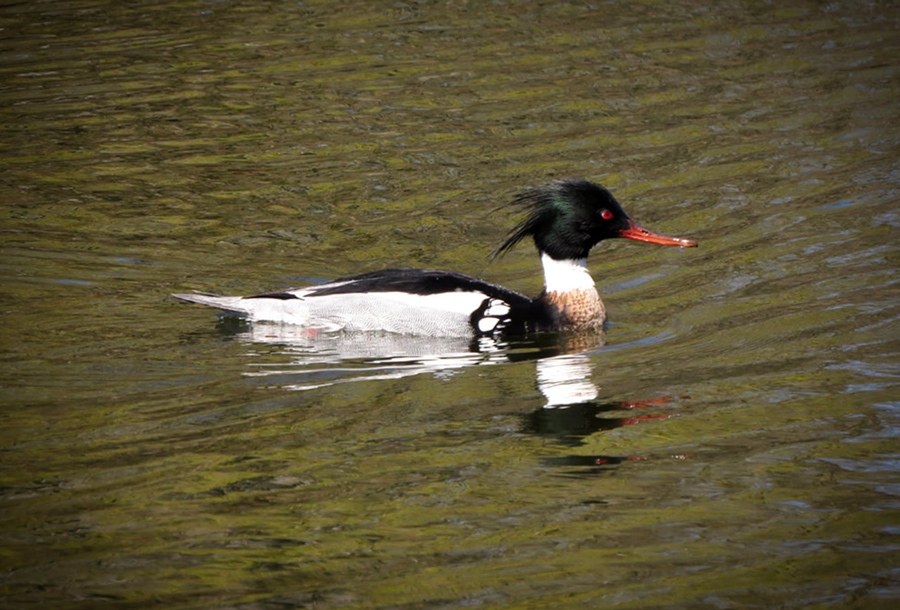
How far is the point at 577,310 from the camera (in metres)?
8.80

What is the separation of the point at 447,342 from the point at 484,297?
0.45 meters

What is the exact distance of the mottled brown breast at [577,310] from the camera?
8.78 m

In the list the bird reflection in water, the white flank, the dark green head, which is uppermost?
the dark green head

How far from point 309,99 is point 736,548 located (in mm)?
10957

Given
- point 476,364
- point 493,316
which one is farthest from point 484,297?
point 476,364

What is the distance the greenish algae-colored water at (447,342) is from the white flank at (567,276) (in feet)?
1.67

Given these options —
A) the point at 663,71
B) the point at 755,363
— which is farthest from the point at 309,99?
the point at 755,363

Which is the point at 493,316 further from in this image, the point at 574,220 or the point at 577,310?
the point at 574,220

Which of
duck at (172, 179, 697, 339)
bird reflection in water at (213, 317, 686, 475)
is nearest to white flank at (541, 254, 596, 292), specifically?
duck at (172, 179, 697, 339)

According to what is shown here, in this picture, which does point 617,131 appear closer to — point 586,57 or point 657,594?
point 586,57

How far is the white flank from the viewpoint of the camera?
29.1ft

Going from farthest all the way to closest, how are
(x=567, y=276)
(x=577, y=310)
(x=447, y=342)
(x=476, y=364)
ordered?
1. (x=567, y=276)
2. (x=577, y=310)
3. (x=447, y=342)
4. (x=476, y=364)

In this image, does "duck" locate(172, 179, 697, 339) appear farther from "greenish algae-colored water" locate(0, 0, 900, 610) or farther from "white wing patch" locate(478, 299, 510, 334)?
"greenish algae-colored water" locate(0, 0, 900, 610)

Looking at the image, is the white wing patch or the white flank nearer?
the white wing patch
